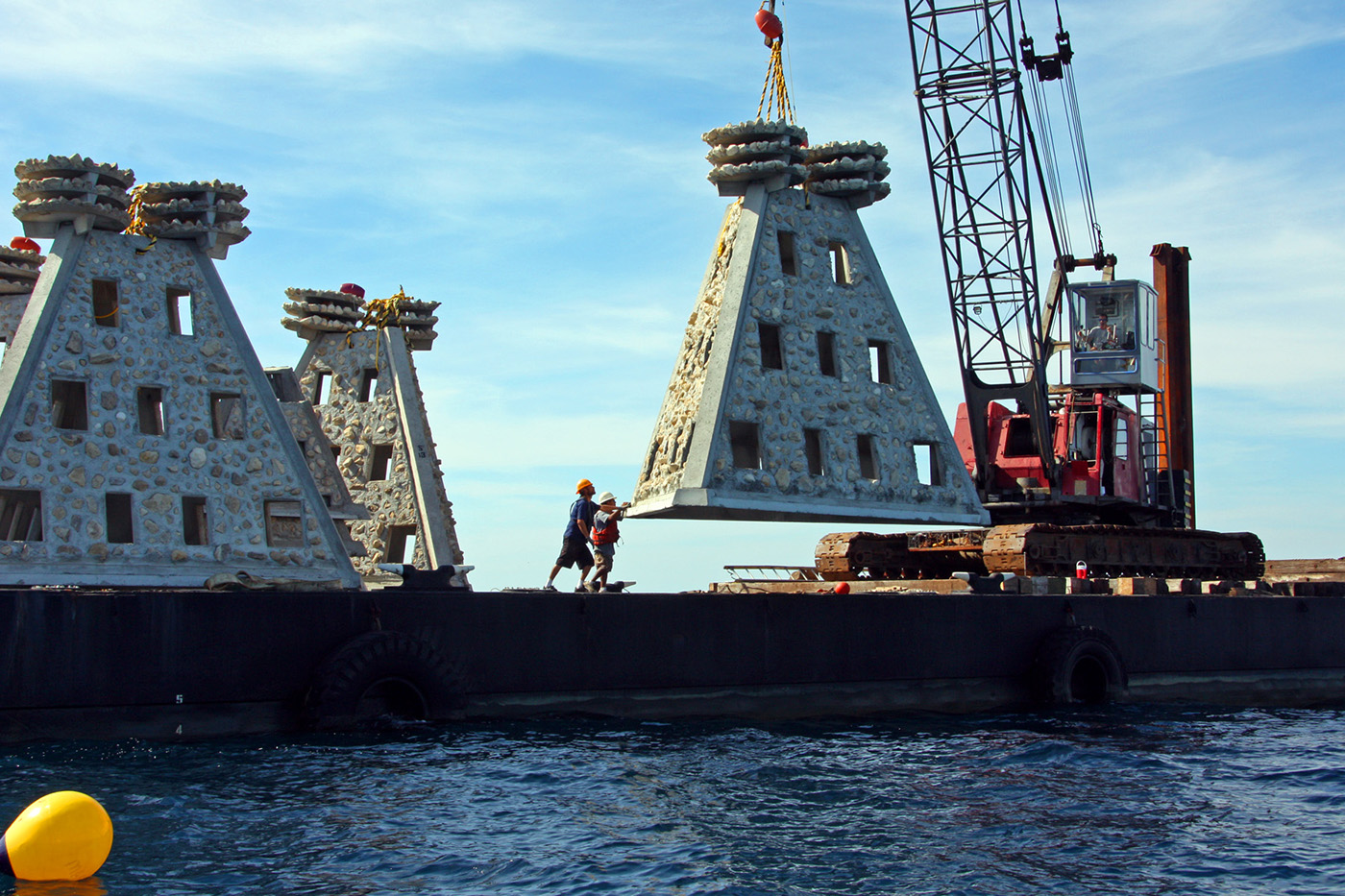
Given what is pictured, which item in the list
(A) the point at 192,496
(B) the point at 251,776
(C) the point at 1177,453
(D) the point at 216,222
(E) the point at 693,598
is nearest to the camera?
(B) the point at 251,776

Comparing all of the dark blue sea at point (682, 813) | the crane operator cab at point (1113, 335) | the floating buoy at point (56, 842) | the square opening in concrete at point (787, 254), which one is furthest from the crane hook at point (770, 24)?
the floating buoy at point (56, 842)

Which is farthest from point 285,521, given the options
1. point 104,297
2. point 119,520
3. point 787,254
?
point 787,254

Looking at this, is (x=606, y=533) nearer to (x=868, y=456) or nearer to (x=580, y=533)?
(x=580, y=533)

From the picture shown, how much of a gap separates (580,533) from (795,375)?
6444 millimetres

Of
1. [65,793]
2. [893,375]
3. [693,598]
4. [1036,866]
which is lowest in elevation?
[1036,866]

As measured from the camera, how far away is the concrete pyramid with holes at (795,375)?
2342cm

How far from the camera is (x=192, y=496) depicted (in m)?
26.2

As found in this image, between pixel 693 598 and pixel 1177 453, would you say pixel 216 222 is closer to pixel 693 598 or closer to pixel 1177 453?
pixel 693 598

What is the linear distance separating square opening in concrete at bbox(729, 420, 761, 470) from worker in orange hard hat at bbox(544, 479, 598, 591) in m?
4.73

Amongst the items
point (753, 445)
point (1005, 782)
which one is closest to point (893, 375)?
point (753, 445)

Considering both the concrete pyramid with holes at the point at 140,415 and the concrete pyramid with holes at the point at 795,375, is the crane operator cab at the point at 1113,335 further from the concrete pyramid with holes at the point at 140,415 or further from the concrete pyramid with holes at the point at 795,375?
the concrete pyramid with holes at the point at 140,415

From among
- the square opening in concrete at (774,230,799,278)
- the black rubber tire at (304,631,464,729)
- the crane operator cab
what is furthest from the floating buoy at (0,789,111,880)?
the crane operator cab

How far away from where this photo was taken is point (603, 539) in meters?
19.6

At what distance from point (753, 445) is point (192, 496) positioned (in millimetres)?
11300
